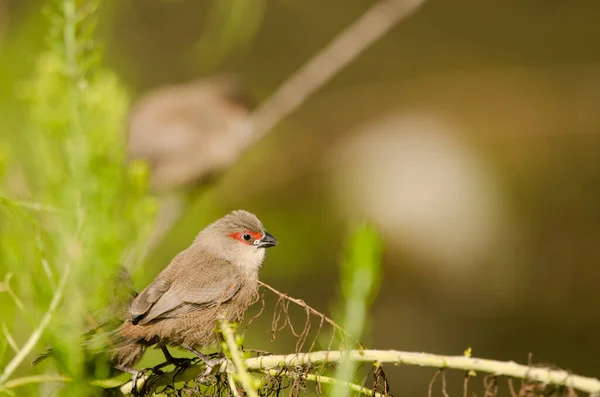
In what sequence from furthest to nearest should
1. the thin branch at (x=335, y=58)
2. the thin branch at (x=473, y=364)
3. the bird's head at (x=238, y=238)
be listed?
the thin branch at (x=335, y=58) → the bird's head at (x=238, y=238) → the thin branch at (x=473, y=364)

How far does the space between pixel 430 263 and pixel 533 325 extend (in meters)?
1.37

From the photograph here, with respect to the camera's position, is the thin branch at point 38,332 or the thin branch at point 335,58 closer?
the thin branch at point 38,332

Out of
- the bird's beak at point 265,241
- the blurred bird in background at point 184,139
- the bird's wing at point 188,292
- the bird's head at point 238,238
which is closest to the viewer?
the bird's wing at point 188,292

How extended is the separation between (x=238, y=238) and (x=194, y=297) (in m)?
0.35

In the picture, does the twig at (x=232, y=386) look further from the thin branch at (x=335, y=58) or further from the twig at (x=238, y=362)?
the thin branch at (x=335, y=58)

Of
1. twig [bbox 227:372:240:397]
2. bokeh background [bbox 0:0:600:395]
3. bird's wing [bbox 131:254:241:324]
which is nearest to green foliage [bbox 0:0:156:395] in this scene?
bird's wing [bbox 131:254:241:324]

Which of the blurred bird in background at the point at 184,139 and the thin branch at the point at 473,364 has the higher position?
the blurred bird in background at the point at 184,139

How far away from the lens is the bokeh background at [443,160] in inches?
345

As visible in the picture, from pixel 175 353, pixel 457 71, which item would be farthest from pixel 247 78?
pixel 175 353

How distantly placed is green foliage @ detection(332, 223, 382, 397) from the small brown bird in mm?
620

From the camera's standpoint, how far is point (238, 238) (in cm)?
231

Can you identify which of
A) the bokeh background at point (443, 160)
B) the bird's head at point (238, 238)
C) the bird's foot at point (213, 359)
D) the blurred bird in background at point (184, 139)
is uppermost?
the bokeh background at point (443, 160)

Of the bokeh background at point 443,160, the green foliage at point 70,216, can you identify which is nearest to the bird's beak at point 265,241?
the green foliage at point 70,216

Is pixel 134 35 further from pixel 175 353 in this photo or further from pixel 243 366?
pixel 243 366
